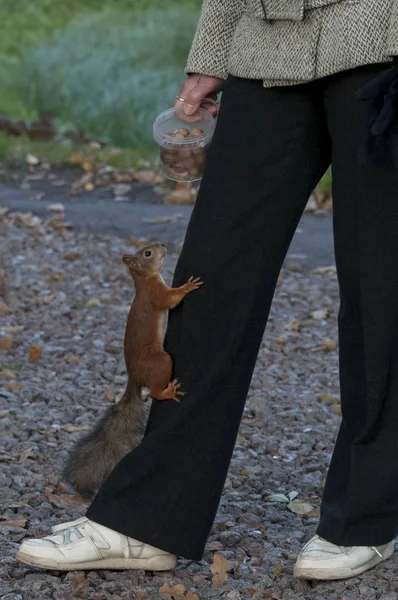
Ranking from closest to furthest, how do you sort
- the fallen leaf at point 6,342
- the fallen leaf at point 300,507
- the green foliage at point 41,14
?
the fallen leaf at point 300,507 < the fallen leaf at point 6,342 < the green foliage at point 41,14

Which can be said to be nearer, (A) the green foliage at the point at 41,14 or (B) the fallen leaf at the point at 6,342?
(B) the fallen leaf at the point at 6,342

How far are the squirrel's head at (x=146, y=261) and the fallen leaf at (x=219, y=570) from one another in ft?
2.53

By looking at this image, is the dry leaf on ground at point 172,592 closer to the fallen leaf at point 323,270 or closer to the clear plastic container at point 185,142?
the clear plastic container at point 185,142

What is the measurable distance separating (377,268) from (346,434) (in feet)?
1.52

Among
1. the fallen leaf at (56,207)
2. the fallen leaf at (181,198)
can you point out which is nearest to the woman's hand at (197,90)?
the fallen leaf at (56,207)

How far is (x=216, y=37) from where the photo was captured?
2680 mm

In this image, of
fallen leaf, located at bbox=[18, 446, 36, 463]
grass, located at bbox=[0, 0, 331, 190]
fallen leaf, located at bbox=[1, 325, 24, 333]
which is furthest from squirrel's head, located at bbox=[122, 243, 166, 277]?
grass, located at bbox=[0, 0, 331, 190]

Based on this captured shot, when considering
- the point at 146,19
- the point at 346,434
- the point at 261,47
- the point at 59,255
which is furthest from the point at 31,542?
the point at 146,19

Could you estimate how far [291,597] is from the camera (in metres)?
2.77

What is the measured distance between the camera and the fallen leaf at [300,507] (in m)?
3.40

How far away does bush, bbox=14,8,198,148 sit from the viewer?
11.4 meters

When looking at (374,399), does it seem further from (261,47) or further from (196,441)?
(261,47)

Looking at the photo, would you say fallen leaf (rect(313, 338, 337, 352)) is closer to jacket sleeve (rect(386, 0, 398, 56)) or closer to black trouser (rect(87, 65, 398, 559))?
Result: black trouser (rect(87, 65, 398, 559))

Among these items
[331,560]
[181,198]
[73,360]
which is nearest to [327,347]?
[73,360]
